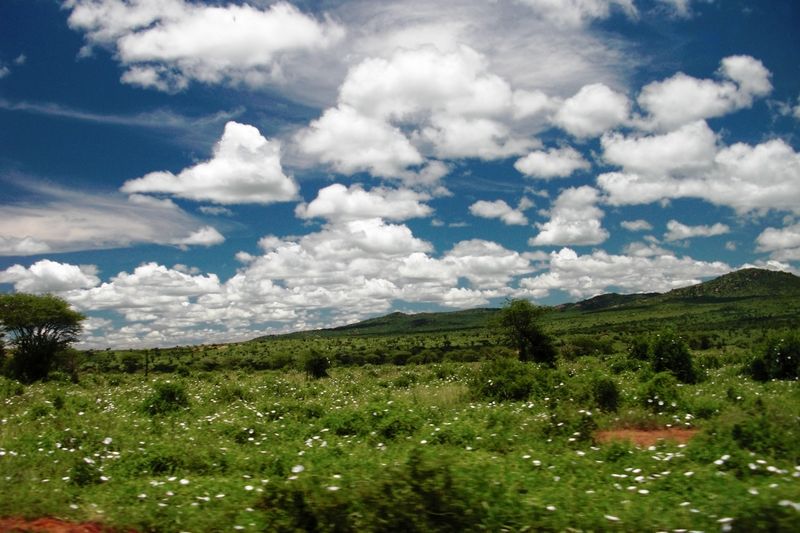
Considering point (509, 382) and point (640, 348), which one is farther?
point (640, 348)

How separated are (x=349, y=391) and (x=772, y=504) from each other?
2194 cm

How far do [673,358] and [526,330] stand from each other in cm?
1484

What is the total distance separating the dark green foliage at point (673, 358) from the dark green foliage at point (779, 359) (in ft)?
8.90

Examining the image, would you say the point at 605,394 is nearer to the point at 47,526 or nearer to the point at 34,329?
the point at 47,526

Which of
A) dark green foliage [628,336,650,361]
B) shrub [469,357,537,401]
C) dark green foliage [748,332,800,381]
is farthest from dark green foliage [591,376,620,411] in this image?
dark green foliage [628,336,650,361]

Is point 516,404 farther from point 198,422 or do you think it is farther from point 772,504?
point 772,504

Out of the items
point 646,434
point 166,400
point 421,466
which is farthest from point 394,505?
point 166,400

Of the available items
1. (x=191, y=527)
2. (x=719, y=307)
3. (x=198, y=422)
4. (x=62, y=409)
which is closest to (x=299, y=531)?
(x=191, y=527)

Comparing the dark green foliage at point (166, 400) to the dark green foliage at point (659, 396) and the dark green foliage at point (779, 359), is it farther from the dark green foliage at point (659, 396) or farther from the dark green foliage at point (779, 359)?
the dark green foliage at point (779, 359)

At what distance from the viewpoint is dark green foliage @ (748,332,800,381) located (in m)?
23.4

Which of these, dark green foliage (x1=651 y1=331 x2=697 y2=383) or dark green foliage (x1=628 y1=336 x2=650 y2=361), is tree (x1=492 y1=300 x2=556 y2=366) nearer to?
dark green foliage (x1=628 y1=336 x2=650 y2=361)

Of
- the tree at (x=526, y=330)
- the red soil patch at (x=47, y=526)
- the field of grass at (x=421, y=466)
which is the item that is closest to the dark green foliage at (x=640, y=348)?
the tree at (x=526, y=330)

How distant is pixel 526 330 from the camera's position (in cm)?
3988

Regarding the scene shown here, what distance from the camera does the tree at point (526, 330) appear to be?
130 feet
